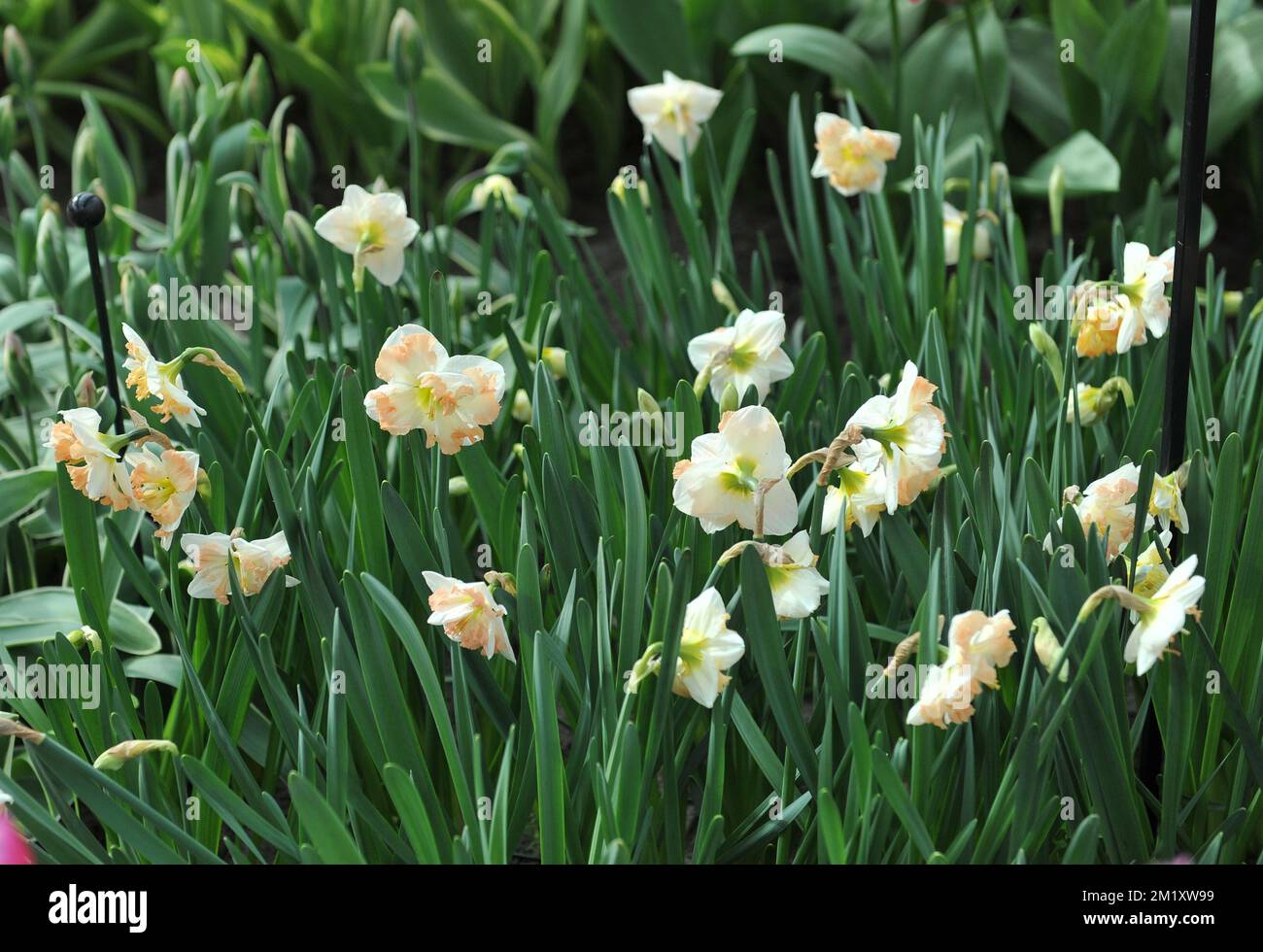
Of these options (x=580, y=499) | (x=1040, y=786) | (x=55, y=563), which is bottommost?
(x=55, y=563)

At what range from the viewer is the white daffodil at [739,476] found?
919mm

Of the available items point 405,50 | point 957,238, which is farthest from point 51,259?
point 957,238

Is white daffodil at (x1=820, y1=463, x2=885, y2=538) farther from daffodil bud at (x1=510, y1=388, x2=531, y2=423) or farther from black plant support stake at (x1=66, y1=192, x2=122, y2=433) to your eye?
black plant support stake at (x1=66, y1=192, x2=122, y2=433)

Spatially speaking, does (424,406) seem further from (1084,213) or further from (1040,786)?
(1084,213)

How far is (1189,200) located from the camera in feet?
3.30

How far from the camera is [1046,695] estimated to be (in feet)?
2.92

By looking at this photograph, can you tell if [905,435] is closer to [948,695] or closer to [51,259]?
[948,695]

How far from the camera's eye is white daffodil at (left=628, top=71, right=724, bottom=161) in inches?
65.4

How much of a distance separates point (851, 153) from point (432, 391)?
0.72 metres

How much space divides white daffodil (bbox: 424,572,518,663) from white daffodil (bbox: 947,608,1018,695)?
0.31 metres

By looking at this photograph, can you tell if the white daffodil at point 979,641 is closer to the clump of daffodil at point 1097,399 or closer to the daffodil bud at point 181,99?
the clump of daffodil at point 1097,399
